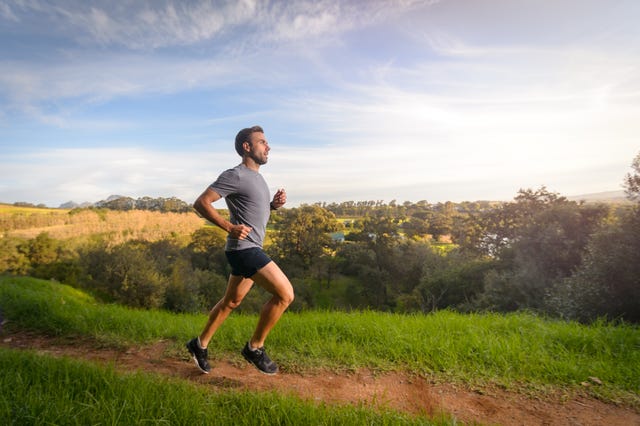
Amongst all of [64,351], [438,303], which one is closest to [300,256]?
[438,303]

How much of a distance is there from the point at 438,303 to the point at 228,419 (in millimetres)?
28577

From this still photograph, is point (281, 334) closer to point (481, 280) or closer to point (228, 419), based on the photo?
point (228, 419)

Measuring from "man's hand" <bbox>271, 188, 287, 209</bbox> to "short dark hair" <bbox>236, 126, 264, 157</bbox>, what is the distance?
2.35 ft

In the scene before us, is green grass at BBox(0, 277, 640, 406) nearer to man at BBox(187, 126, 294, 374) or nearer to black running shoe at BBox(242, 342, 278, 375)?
black running shoe at BBox(242, 342, 278, 375)

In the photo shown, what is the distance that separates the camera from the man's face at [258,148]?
363 centimetres

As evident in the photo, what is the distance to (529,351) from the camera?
3.87 meters

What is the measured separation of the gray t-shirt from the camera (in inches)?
132

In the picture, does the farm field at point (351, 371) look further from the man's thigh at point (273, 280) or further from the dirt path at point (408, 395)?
the man's thigh at point (273, 280)

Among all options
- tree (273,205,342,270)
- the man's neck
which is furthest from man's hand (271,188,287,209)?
tree (273,205,342,270)

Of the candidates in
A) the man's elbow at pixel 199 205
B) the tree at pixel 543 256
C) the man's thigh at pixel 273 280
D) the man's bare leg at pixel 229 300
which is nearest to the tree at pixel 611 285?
the tree at pixel 543 256

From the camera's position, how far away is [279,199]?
4.11 metres

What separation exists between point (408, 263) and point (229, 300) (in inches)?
1593

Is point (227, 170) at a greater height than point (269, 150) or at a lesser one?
lesser

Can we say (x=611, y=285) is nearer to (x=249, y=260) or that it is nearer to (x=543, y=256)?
(x=543, y=256)
